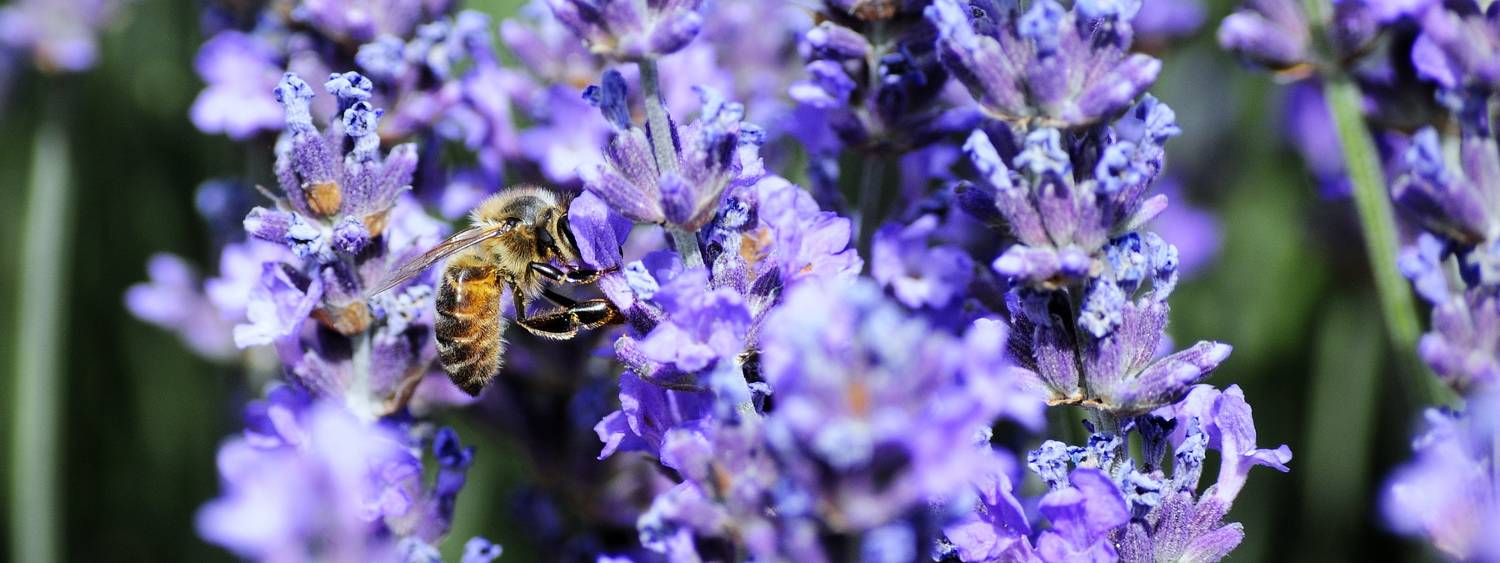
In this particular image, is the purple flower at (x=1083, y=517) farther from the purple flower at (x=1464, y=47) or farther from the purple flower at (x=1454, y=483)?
the purple flower at (x=1464, y=47)

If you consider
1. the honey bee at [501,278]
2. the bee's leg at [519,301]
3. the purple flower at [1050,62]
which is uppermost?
the purple flower at [1050,62]

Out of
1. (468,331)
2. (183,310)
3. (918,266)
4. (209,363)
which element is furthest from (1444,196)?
(209,363)

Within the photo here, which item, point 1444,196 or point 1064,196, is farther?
point 1444,196

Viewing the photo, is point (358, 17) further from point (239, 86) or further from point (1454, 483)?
point (1454, 483)

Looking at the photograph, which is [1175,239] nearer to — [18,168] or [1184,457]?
[1184,457]

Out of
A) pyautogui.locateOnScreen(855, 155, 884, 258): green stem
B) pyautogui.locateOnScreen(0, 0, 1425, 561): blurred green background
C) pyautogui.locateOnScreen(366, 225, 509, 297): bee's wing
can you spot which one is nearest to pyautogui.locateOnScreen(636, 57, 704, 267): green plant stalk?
pyautogui.locateOnScreen(366, 225, 509, 297): bee's wing

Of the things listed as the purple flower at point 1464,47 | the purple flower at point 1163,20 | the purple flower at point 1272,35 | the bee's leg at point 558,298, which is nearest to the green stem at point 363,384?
the bee's leg at point 558,298
